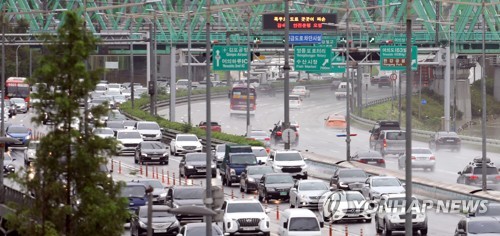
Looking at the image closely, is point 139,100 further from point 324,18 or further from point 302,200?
point 302,200

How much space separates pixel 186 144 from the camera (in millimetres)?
77062

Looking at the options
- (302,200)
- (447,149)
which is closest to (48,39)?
(302,200)

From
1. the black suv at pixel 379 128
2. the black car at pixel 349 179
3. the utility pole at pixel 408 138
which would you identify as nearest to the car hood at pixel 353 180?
the black car at pixel 349 179

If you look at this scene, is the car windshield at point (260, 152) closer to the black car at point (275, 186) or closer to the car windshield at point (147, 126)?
the black car at point (275, 186)

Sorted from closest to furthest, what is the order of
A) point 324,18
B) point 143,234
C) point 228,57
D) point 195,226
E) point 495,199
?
1. point 195,226
2. point 143,234
3. point 495,199
4. point 228,57
5. point 324,18

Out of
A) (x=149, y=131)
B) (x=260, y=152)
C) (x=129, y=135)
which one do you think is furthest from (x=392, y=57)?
(x=260, y=152)

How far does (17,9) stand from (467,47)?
43.0 metres

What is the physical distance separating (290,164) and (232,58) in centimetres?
2129

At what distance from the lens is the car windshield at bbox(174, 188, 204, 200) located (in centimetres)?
4906

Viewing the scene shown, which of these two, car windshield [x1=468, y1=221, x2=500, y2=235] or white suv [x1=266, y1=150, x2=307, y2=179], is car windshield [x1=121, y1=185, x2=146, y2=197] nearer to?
white suv [x1=266, y1=150, x2=307, y2=179]

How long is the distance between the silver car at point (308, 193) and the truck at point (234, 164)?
391 inches

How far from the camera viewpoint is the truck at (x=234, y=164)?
205 ft

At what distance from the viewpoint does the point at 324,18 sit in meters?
103

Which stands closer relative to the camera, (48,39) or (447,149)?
(48,39)
